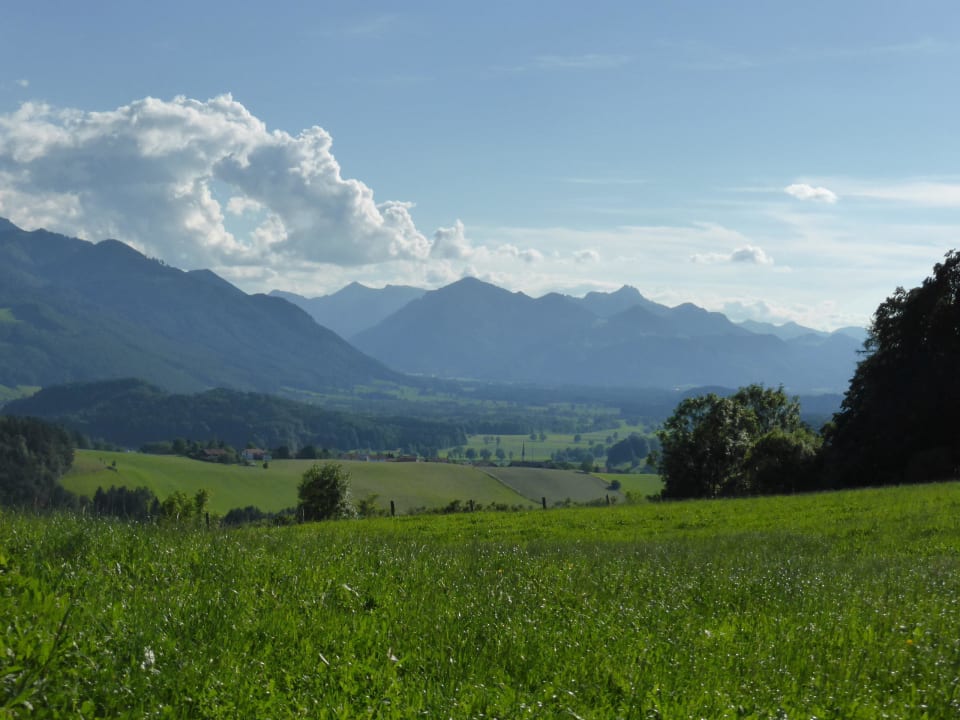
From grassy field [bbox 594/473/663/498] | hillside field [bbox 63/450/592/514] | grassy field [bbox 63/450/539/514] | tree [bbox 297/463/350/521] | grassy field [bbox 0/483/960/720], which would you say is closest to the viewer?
grassy field [bbox 0/483/960/720]

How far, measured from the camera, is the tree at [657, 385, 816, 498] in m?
59.5

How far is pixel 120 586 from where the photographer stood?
866 centimetres

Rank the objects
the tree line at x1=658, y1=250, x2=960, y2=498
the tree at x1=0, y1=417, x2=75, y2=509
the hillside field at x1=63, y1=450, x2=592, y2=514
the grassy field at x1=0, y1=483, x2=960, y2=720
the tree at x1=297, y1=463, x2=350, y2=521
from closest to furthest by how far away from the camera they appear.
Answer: the grassy field at x1=0, y1=483, x2=960, y2=720 < the tree line at x1=658, y1=250, x2=960, y2=498 < the tree at x1=297, y1=463, x2=350, y2=521 < the tree at x1=0, y1=417, x2=75, y2=509 < the hillside field at x1=63, y1=450, x2=592, y2=514

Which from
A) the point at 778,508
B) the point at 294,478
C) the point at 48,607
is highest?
the point at 48,607

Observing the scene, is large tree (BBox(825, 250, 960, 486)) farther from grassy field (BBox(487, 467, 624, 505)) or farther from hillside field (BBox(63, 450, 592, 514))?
grassy field (BBox(487, 467, 624, 505))

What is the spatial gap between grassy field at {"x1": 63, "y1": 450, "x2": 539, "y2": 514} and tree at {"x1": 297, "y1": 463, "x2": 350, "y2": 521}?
73.7m

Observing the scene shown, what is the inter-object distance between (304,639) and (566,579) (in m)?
4.91

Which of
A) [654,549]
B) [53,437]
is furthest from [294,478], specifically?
[654,549]

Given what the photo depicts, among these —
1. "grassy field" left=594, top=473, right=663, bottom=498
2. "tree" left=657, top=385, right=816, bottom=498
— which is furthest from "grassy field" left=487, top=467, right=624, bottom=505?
"tree" left=657, top=385, right=816, bottom=498

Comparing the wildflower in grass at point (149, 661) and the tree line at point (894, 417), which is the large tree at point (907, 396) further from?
the wildflower in grass at point (149, 661)

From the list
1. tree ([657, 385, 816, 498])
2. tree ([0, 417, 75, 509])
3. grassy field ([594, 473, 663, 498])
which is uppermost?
tree ([657, 385, 816, 498])

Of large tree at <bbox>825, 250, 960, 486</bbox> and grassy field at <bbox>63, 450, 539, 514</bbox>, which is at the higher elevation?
large tree at <bbox>825, 250, 960, 486</bbox>

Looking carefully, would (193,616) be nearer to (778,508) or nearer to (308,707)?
(308,707)

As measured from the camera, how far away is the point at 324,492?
60.2m
